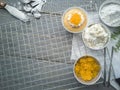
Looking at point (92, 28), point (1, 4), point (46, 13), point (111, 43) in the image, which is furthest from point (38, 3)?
point (111, 43)

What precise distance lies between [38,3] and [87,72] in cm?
43

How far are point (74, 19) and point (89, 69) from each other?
0.25 meters

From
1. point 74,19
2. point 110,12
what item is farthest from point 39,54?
point 110,12

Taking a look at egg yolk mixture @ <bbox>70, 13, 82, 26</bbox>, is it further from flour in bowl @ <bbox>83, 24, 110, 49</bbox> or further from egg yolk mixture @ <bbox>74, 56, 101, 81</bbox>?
egg yolk mixture @ <bbox>74, 56, 101, 81</bbox>

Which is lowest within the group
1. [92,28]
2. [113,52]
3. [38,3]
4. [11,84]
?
[11,84]

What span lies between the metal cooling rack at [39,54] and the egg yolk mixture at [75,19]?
92 millimetres

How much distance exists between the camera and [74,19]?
1.50m

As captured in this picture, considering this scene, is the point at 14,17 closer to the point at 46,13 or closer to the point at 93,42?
the point at 46,13

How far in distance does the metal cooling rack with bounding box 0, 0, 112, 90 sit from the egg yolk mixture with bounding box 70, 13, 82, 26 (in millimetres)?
92

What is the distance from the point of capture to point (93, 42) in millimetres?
1497

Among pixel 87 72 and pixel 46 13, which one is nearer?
pixel 87 72

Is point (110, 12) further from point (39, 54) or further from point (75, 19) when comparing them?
point (39, 54)

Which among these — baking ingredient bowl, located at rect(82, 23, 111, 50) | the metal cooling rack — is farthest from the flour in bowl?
the metal cooling rack

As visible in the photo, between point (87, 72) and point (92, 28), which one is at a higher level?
point (92, 28)
